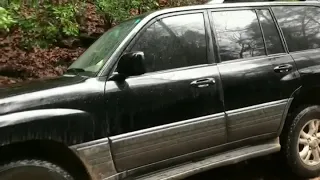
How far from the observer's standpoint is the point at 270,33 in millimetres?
4355

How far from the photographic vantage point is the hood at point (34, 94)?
2.81 m

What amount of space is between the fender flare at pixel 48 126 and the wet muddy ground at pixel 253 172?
2.00 metres

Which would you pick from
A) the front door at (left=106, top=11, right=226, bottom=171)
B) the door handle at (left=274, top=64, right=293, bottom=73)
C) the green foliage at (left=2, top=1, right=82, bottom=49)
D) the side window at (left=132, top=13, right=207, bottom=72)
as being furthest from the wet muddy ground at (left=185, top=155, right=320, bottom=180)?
the green foliage at (left=2, top=1, right=82, bottom=49)

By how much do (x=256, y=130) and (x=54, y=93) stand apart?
2.24 m

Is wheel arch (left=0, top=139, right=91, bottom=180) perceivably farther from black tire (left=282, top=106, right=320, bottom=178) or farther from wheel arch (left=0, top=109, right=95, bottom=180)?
black tire (left=282, top=106, right=320, bottom=178)

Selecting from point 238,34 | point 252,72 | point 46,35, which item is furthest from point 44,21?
point 252,72

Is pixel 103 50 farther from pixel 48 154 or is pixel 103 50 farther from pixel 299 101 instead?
pixel 299 101

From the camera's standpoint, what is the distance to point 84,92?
310 centimetres

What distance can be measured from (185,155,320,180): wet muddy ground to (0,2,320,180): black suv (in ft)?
0.95

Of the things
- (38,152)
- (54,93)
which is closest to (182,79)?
(54,93)

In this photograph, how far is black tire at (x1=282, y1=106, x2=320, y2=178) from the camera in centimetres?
437

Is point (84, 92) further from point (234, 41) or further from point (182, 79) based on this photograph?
A: point (234, 41)

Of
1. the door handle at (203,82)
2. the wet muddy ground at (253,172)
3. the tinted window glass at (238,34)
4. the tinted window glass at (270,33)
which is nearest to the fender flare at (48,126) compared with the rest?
the door handle at (203,82)

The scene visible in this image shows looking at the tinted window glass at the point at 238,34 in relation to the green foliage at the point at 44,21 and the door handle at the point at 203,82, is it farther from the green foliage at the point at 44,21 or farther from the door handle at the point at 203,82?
the green foliage at the point at 44,21
